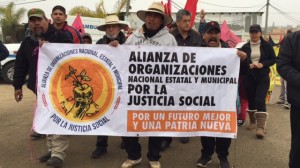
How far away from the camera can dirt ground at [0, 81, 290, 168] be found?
14.8ft

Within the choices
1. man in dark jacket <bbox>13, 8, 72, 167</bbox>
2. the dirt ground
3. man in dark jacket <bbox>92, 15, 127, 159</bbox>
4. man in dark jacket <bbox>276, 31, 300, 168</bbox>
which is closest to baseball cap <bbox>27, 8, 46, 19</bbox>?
man in dark jacket <bbox>13, 8, 72, 167</bbox>

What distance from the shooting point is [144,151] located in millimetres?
5027

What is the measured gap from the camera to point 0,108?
784cm

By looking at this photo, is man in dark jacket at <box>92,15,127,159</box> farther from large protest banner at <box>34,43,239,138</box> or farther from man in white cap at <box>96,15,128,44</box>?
large protest banner at <box>34,43,239,138</box>

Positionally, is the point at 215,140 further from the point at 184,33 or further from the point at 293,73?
the point at 184,33

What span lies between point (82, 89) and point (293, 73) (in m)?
2.28

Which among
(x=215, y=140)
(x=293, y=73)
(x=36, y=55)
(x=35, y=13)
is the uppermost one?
(x=35, y=13)

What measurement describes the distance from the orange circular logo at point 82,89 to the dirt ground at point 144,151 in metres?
0.75

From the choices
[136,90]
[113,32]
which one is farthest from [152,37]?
[113,32]

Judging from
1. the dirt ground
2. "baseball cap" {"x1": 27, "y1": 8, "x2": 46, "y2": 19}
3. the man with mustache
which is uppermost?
"baseball cap" {"x1": 27, "y1": 8, "x2": 46, "y2": 19}

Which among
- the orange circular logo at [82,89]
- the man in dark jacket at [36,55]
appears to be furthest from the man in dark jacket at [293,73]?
the man in dark jacket at [36,55]

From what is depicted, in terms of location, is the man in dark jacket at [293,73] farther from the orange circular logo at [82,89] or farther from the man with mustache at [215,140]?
the orange circular logo at [82,89]

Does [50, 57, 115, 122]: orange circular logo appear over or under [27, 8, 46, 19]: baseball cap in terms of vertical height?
under

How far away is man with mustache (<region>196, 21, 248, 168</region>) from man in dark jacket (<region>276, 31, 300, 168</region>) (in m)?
0.56
